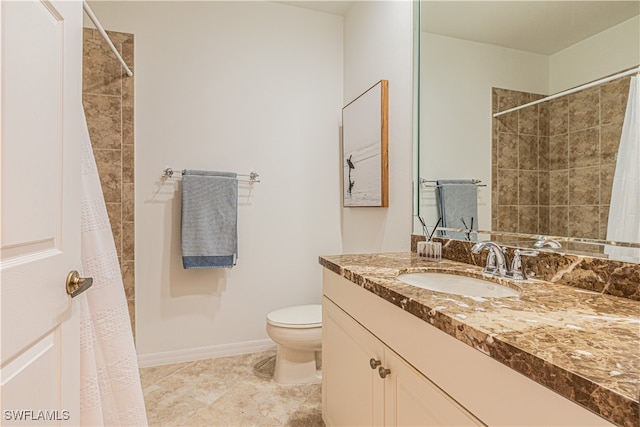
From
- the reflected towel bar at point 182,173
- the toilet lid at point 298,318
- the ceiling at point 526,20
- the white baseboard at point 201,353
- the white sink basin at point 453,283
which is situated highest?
the ceiling at point 526,20

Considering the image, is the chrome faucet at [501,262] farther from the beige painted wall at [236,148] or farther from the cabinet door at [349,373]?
the beige painted wall at [236,148]

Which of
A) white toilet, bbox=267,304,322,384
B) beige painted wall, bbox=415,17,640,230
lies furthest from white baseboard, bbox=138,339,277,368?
beige painted wall, bbox=415,17,640,230

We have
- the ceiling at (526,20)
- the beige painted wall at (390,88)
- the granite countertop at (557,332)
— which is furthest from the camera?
the beige painted wall at (390,88)

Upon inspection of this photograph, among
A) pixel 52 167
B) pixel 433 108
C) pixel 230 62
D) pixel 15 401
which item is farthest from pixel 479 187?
pixel 230 62

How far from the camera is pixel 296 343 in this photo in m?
1.87

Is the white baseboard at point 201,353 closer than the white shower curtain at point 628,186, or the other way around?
the white shower curtain at point 628,186

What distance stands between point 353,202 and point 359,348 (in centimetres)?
131

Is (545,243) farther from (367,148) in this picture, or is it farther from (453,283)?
(367,148)

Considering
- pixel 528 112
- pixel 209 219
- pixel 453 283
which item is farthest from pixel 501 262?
pixel 209 219

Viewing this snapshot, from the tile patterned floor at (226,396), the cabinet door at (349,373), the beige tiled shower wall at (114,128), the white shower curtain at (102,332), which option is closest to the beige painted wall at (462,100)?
the cabinet door at (349,373)

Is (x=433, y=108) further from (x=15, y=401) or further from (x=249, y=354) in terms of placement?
(x=249, y=354)

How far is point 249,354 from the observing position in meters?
2.36

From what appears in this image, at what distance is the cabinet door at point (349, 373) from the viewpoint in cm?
103

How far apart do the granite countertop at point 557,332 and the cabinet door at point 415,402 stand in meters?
0.16
